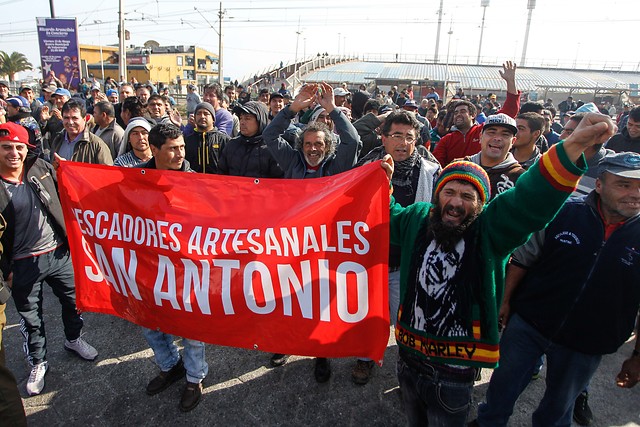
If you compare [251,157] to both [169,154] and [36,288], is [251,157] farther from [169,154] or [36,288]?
[36,288]

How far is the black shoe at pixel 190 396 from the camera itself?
2846mm

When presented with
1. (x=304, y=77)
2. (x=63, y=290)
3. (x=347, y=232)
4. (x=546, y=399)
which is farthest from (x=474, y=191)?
(x=304, y=77)

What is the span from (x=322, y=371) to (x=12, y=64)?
57.6 metres

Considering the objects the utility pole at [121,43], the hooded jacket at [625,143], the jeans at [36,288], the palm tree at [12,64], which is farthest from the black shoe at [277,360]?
the palm tree at [12,64]

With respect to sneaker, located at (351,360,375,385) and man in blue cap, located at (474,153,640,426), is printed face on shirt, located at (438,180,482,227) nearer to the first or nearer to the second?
man in blue cap, located at (474,153,640,426)

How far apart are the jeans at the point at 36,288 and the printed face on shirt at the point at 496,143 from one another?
3.48 metres

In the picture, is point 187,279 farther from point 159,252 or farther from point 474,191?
point 474,191

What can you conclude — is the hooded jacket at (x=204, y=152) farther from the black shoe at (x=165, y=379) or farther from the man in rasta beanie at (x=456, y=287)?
the man in rasta beanie at (x=456, y=287)

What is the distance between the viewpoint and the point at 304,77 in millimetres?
46562

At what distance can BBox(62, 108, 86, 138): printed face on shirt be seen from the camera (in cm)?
421

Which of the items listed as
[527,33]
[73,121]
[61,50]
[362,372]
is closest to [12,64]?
[61,50]

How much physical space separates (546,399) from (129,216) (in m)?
2.92

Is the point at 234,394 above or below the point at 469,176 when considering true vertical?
below

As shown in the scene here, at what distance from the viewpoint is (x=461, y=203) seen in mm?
1908
